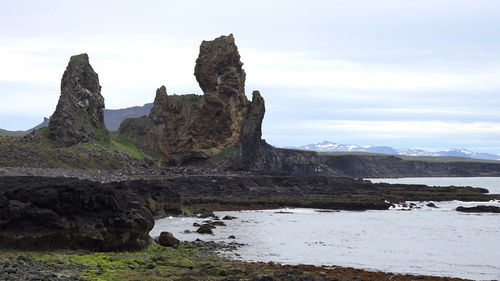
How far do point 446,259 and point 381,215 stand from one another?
27.7 m

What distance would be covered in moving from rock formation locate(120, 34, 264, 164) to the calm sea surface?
58.9m

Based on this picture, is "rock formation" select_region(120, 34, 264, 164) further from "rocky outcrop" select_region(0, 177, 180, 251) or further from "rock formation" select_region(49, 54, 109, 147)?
"rocky outcrop" select_region(0, 177, 180, 251)

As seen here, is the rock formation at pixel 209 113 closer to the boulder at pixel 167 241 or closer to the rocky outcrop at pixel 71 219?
the boulder at pixel 167 241

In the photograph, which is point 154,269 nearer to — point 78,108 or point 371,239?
point 371,239

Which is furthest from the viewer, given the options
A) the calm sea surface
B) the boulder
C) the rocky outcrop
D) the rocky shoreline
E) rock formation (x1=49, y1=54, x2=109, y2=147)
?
rock formation (x1=49, y1=54, x2=109, y2=147)

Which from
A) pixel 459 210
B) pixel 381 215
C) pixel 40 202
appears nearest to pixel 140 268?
pixel 40 202

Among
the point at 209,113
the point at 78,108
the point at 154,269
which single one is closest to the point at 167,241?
the point at 154,269

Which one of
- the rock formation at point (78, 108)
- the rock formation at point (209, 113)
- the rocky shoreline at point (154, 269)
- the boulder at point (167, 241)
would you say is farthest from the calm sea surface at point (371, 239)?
the rock formation at point (209, 113)

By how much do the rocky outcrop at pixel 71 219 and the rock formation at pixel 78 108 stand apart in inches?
2622

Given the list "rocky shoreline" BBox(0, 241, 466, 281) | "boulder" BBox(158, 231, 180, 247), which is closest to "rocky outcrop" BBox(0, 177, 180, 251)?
"rocky shoreline" BBox(0, 241, 466, 281)

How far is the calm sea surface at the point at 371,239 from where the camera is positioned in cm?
2833

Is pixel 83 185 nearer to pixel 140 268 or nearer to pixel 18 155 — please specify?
pixel 140 268

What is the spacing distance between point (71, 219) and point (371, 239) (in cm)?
2135

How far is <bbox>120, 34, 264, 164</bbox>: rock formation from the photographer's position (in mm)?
116812
